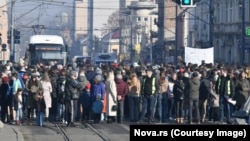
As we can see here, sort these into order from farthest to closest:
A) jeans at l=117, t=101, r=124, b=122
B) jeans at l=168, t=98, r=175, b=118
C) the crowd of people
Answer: jeans at l=168, t=98, r=175, b=118 → jeans at l=117, t=101, r=124, b=122 → the crowd of people

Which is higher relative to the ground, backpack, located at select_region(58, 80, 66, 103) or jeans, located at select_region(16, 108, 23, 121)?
backpack, located at select_region(58, 80, 66, 103)

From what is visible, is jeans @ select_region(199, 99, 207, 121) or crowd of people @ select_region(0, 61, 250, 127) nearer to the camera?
crowd of people @ select_region(0, 61, 250, 127)

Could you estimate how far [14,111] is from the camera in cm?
3142

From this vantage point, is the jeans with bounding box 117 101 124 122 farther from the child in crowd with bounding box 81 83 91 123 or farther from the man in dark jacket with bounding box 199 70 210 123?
the man in dark jacket with bounding box 199 70 210 123

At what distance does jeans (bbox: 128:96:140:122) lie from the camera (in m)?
31.8

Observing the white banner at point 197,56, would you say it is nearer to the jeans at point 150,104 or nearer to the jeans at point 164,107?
the jeans at point 164,107

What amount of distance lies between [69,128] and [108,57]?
156ft

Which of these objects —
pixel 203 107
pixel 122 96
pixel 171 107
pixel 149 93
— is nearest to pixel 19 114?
pixel 122 96

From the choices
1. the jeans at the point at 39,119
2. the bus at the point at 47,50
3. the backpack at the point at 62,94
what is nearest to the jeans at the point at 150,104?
the backpack at the point at 62,94

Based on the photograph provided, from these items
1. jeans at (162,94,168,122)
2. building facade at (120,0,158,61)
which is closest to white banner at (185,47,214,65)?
jeans at (162,94,168,122)

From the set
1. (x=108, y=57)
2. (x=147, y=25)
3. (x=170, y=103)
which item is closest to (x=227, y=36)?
(x=108, y=57)

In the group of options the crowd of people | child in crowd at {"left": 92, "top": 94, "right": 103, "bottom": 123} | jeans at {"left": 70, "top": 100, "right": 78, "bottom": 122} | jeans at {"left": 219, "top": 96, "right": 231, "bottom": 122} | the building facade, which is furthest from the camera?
the building facade

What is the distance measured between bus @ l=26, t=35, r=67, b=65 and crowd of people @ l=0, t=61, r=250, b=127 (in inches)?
942

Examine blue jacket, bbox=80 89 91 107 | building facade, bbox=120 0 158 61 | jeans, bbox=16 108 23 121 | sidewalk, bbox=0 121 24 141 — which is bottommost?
sidewalk, bbox=0 121 24 141
